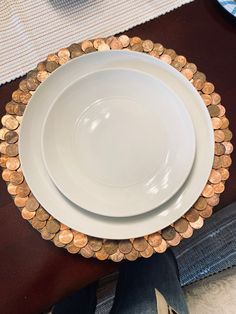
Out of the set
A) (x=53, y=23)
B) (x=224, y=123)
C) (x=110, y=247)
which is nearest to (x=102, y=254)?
(x=110, y=247)

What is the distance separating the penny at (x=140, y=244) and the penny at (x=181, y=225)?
43mm

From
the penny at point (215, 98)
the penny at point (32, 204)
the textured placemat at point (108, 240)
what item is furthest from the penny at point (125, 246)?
the penny at point (215, 98)

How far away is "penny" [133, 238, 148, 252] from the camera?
47 centimetres

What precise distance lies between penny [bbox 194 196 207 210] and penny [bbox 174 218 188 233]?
24 millimetres

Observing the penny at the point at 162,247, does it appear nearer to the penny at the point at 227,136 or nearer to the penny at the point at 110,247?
the penny at the point at 110,247

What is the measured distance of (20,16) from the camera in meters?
0.56

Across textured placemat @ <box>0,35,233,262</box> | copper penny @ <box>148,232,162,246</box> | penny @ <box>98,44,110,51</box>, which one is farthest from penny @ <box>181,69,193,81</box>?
copper penny @ <box>148,232,162,246</box>

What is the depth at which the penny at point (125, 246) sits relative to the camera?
47 cm

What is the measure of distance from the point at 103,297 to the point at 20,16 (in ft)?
1.92

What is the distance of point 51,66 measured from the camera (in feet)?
1.67

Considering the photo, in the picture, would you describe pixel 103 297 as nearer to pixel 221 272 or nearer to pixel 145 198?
pixel 221 272

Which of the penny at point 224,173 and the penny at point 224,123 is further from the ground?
the penny at point 224,123

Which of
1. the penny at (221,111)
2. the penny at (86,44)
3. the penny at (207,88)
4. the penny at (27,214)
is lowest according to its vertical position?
the penny at (221,111)

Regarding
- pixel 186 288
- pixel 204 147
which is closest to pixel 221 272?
pixel 186 288
